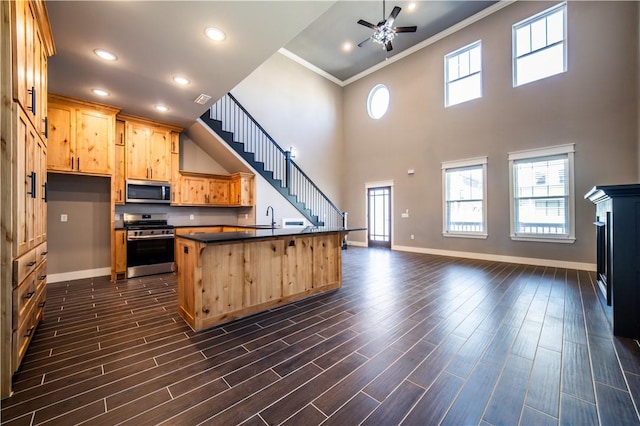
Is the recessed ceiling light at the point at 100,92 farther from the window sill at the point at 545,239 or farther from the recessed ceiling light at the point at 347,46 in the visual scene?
the window sill at the point at 545,239

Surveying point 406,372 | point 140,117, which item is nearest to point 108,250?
point 140,117

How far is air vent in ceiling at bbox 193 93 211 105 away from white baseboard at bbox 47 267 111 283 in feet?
11.4

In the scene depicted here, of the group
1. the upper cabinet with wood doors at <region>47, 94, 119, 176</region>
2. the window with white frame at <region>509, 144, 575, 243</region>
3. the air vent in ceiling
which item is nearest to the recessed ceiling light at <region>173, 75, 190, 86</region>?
the air vent in ceiling

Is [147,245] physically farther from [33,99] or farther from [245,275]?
[33,99]

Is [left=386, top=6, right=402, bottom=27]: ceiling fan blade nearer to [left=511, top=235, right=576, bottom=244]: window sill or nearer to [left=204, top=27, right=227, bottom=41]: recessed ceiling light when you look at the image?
[left=204, top=27, right=227, bottom=41]: recessed ceiling light

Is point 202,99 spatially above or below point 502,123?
below

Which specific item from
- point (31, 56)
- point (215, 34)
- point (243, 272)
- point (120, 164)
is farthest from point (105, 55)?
point (243, 272)

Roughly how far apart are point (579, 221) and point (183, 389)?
7.01 meters

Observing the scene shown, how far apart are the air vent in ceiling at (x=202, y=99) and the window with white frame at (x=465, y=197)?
232 inches

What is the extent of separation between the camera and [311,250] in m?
3.65

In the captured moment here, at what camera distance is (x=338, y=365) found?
6.42 ft

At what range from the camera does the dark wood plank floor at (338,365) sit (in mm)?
1492

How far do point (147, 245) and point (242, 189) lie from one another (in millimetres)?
2113

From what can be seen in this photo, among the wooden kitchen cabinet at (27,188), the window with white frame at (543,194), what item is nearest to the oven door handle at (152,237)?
the wooden kitchen cabinet at (27,188)
